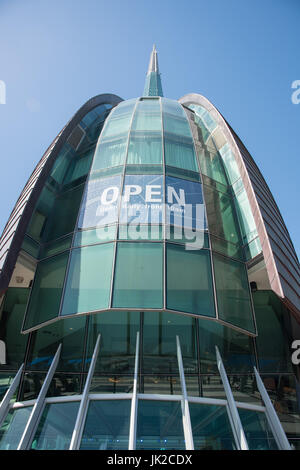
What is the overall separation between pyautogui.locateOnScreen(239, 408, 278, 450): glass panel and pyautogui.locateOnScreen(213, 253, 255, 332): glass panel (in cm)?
271

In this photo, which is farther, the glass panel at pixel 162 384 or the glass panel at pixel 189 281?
the glass panel at pixel 189 281

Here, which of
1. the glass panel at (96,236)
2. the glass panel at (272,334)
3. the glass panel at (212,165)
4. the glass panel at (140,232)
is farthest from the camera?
the glass panel at (212,165)

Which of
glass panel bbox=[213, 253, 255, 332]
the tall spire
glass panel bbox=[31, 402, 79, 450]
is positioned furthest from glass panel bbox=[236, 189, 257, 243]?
the tall spire

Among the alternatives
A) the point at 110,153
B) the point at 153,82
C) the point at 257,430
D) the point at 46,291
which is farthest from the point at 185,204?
the point at 153,82

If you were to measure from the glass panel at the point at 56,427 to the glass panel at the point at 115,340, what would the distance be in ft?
6.58

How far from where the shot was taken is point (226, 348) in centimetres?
1113

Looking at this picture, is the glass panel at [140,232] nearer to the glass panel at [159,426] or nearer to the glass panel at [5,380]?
the glass panel at [159,426]

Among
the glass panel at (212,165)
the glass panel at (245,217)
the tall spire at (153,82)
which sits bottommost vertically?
the glass panel at (245,217)

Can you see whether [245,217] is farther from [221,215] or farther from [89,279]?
[89,279]

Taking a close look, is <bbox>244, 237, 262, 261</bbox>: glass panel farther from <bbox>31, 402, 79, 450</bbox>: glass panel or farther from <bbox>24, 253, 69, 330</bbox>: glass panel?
<bbox>31, 402, 79, 450</bbox>: glass panel

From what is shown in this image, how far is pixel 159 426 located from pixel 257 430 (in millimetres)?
2598

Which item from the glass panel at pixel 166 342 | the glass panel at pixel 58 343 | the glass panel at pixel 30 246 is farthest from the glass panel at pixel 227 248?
the glass panel at pixel 30 246

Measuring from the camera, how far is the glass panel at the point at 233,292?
10.6 meters
